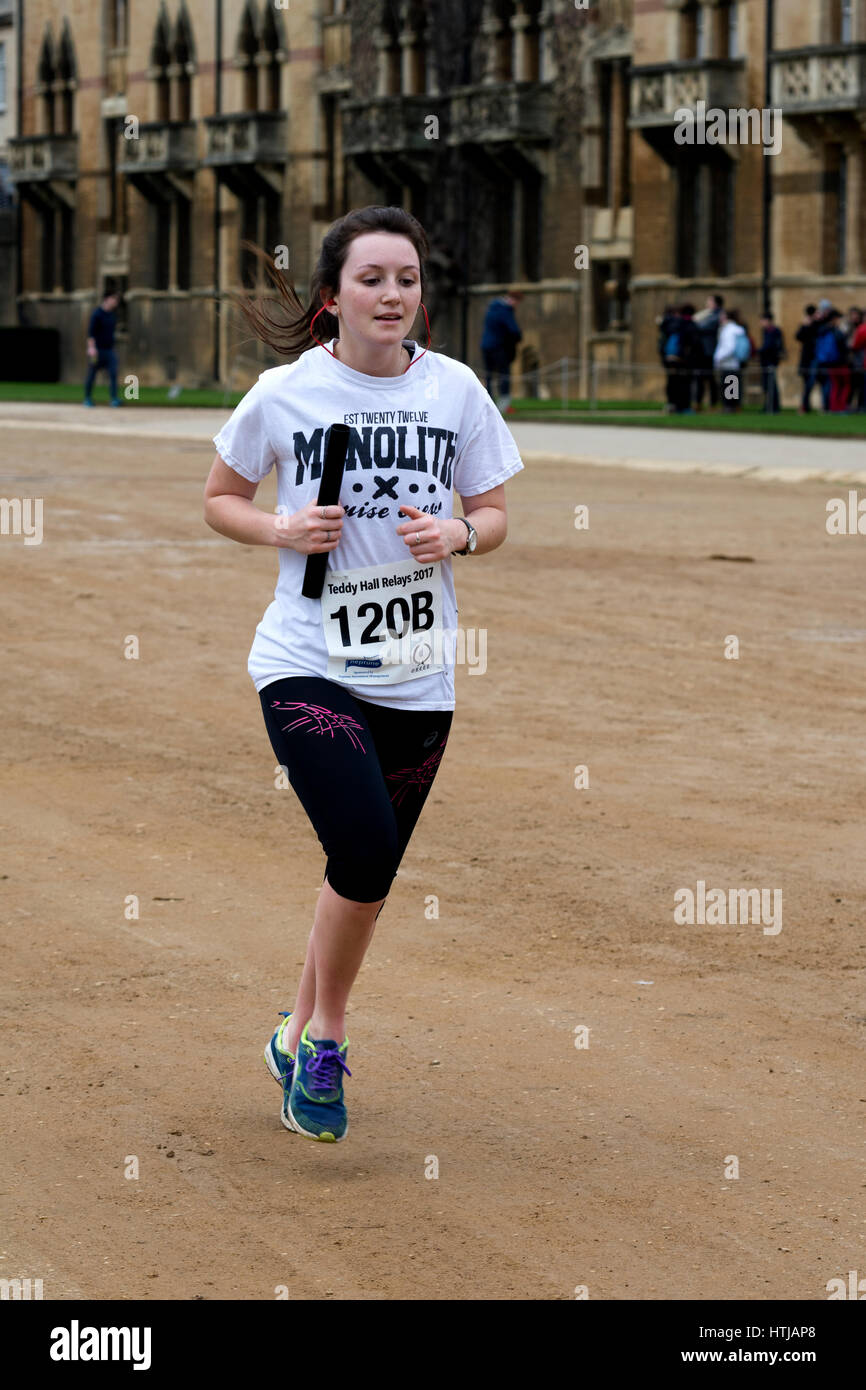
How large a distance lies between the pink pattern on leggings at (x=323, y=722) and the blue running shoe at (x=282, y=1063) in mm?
837

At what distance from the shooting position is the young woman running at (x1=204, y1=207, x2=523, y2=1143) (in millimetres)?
4852

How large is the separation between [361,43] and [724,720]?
151 feet

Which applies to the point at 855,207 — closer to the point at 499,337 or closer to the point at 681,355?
the point at 681,355

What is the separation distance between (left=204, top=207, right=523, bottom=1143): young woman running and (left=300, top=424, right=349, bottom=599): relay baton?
37mm

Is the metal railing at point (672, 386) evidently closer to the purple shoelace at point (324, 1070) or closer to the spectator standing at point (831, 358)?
the spectator standing at point (831, 358)

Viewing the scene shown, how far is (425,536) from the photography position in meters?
4.78

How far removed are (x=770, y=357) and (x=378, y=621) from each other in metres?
34.6

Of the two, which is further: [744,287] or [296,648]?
[744,287]

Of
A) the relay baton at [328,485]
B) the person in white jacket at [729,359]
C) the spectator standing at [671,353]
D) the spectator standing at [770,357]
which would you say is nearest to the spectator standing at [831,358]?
the spectator standing at [770,357]

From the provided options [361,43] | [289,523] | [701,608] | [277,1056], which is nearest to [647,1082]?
[277,1056]

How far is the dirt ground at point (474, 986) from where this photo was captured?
4453 mm

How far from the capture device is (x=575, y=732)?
33.3 feet
